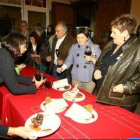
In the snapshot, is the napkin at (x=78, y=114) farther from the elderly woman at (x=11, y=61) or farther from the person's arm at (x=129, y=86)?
the elderly woman at (x=11, y=61)

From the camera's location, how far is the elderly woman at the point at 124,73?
1.34m

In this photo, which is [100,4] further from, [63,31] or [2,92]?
[2,92]

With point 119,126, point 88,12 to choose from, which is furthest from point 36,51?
point 88,12

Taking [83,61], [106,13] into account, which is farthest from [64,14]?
[83,61]

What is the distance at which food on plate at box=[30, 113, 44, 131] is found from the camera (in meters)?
0.99

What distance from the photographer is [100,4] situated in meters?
5.14

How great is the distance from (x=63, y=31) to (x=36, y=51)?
94cm

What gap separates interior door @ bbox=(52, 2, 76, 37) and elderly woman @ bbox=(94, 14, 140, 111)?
4631mm

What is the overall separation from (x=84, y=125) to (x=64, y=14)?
220 inches

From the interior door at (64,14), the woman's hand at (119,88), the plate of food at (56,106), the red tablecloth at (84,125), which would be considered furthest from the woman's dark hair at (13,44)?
the interior door at (64,14)

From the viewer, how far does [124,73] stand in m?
1.38

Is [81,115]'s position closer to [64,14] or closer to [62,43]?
[62,43]

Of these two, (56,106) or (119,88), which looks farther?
(119,88)

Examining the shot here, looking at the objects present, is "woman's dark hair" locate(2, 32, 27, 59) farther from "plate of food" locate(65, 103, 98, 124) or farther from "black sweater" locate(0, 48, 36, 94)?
"plate of food" locate(65, 103, 98, 124)
